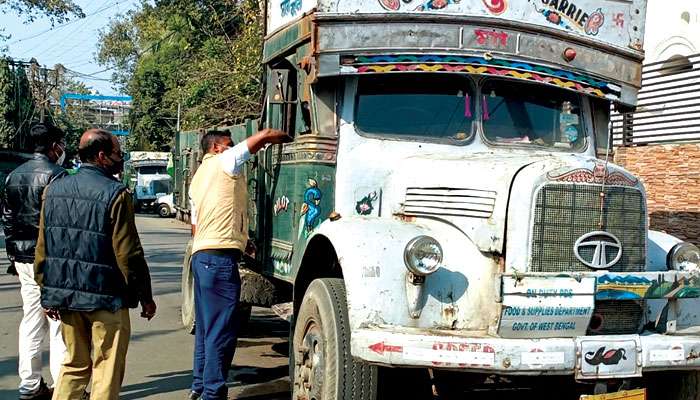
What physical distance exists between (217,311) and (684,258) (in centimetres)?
303

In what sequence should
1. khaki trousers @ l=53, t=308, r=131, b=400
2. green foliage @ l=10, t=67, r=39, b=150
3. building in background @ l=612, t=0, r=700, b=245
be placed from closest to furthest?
1. khaki trousers @ l=53, t=308, r=131, b=400
2. building in background @ l=612, t=0, r=700, b=245
3. green foliage @ l=10, t=67, r=39, b=150

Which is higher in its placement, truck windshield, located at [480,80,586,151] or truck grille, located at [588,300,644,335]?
truck windshield, located at [480,80,586,151]

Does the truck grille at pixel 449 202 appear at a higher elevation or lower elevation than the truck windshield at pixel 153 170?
lower

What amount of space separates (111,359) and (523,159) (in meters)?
2.64

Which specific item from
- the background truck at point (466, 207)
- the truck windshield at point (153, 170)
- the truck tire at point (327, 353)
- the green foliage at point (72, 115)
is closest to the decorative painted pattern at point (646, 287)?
the background truck at point (466, 207)

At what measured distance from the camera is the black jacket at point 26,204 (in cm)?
620

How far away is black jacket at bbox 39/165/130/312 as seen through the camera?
472 centimetres

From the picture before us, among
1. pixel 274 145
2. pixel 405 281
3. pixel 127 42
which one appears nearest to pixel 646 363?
pixel 405 281

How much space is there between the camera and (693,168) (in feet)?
37.9

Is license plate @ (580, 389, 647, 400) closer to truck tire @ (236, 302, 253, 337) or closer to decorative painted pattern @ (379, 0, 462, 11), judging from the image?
decorative painted pattern @ (379, 0, 462, 11)

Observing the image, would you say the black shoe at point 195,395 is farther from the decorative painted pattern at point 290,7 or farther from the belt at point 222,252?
the decorative painted pattern at point 290,7

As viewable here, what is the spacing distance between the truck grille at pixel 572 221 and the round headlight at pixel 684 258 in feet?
1.42

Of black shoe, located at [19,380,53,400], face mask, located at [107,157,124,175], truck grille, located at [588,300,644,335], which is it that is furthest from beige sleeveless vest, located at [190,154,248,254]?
truck grille, located at [588,300,644,335]

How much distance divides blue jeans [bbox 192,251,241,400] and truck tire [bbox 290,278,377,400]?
65cm
